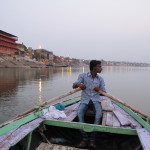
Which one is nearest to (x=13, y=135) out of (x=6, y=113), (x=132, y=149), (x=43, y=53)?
(x=132, y=149)

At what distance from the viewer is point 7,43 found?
7650cm

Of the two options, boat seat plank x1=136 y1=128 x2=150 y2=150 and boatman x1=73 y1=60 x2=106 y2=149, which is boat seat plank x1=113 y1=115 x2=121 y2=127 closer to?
boatman x1=73 y1=60 x2=106 y2=149

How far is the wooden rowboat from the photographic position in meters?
3.07

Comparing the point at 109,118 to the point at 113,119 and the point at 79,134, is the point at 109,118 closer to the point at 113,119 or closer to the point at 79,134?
the point at 113,119

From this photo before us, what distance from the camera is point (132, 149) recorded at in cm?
382

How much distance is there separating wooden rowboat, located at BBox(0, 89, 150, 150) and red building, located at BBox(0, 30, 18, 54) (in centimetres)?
7258

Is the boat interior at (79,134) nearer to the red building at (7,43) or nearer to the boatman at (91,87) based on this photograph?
the boatman at (91,87)

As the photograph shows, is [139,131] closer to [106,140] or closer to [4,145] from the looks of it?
[106,140]

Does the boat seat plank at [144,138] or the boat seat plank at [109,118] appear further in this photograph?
the boat seat plank at [109,118]

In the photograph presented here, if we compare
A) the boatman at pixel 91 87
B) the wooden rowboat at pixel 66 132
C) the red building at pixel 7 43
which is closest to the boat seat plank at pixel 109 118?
the wooden rowboat at pixel 66 132

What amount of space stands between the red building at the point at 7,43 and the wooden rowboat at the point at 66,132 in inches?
2858

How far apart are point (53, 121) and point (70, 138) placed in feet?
3.41

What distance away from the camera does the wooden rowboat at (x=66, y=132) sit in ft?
10.1

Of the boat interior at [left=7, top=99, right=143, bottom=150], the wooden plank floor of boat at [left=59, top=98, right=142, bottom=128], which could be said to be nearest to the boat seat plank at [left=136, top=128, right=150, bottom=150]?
the boat interior at [left=7, top=99, right=143, bottom=150]
